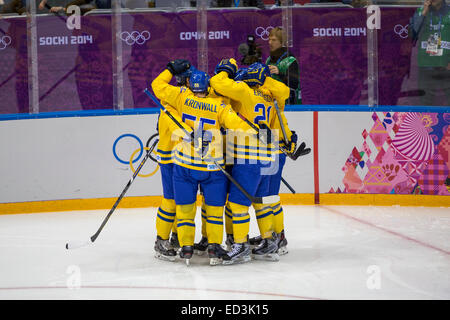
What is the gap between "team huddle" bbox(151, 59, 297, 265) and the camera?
16.3ft

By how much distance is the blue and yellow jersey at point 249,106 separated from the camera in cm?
499

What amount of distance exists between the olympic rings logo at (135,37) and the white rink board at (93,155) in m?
0.77

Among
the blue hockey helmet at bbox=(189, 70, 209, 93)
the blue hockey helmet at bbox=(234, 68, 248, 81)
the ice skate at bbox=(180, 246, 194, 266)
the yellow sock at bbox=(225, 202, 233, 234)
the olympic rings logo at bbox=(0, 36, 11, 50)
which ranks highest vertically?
the olympic rings logo at bbox=(0, 36, 11, 50)

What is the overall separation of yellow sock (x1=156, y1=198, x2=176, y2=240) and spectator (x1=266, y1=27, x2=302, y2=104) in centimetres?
242

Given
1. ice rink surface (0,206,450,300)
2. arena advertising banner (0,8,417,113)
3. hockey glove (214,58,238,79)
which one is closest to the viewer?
ice rink surface (0,206,450,300)

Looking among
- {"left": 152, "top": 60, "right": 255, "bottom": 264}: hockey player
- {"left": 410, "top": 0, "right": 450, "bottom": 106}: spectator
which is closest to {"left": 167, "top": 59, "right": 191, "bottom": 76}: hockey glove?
{"left": 152, "top": 60, "right": 255, "bottom": 264}: hockey player

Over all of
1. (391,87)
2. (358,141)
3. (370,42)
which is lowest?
(358,141)

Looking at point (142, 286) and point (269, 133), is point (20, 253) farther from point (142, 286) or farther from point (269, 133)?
point (269, 133)

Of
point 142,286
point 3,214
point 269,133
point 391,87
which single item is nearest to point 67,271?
point 142,286

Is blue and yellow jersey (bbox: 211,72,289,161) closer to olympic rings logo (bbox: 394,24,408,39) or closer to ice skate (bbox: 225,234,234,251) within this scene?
ice skate (bbox: 225,234,234,251)

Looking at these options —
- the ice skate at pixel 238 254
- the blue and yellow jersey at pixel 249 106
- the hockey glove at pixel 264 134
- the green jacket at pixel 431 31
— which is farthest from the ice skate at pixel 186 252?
the green jacket at pixel 431 31

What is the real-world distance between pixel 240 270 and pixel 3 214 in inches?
118

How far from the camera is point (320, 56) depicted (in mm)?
7484

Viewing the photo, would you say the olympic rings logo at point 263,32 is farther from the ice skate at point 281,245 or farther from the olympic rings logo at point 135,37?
the ice skate at point 281,245
